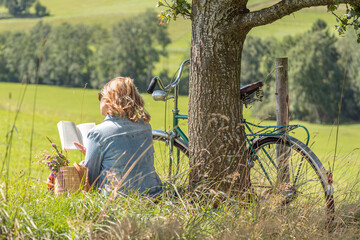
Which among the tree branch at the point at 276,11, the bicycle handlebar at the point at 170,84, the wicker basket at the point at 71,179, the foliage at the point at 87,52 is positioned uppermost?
the foliage at the point at 87,52

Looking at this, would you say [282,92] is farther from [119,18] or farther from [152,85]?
[119,18]

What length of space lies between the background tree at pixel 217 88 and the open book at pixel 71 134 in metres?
0.86

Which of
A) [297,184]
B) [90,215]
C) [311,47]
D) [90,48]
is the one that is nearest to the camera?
[90,215]

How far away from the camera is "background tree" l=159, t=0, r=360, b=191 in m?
3.72

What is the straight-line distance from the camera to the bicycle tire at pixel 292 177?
11.4ft

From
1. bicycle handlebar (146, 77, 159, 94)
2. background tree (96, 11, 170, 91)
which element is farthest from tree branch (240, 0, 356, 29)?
background tree (96, 11, 170, 91)

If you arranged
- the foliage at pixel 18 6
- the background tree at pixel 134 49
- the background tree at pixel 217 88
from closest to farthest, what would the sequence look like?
the background tree at pixel 217 88 < the background tree at pixel 134 49 < the foliage at pixel 18 6

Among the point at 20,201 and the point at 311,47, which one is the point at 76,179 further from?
the point at 311,47

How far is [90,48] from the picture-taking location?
1869 inches

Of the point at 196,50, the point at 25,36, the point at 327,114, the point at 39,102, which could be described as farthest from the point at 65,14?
the point at 196,50

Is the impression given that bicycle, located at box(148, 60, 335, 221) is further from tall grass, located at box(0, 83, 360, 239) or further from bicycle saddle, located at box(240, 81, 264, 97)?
tall grass, located at box(0, 83, 360, 239)

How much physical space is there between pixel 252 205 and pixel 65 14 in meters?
70.0

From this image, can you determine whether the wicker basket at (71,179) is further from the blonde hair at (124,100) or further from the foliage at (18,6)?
the foliage at (18,6)

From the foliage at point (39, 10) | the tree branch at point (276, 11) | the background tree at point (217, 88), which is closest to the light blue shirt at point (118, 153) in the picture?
the background tree at point (217, 88)
